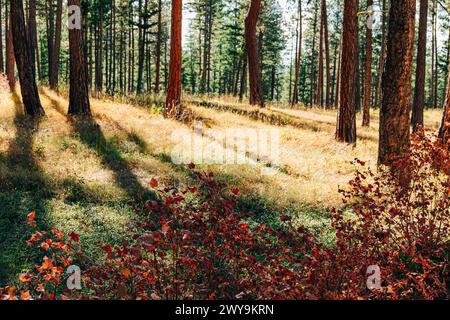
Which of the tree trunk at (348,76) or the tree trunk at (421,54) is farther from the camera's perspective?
the tree trunk at (421,54)

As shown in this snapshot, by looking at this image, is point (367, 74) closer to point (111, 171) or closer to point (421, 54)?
point (421, 54)

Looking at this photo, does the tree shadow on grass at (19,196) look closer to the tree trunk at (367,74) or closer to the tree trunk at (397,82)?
the tree trunk at (397,82)

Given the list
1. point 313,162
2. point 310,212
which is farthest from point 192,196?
point 313,162

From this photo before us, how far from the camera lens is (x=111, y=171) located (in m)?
9.96

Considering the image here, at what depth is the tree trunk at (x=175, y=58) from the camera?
1562cm

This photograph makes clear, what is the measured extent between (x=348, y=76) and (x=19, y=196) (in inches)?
370

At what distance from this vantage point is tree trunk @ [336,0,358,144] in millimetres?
13133

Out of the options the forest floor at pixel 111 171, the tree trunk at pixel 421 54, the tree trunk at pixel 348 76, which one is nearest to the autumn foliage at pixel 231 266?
the forest floor at pixel 111 171

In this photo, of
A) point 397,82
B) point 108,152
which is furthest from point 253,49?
point 397,82

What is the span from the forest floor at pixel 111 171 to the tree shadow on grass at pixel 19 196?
16mm

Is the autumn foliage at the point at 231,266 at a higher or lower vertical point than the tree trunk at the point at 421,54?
lower

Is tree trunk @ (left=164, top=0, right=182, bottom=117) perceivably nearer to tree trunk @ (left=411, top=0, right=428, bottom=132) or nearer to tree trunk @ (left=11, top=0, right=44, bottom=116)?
tree trunk @ (left=11, top=0, right=44, bottom=116)

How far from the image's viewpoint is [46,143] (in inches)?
437
